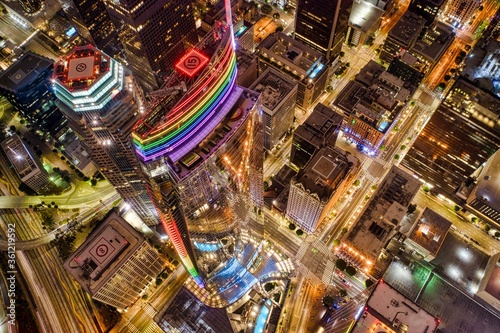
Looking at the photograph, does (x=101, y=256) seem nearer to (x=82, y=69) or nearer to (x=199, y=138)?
(x=82, y=69)

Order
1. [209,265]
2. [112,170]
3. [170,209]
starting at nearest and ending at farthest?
[170,209] → [112,170] → [209,265]

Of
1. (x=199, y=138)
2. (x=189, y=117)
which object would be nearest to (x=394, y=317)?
(x=199, y=138)

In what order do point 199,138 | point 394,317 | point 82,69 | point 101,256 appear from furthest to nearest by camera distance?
1. point 101,256
2. point 394,317
3. point 82,69
4. point 199,138

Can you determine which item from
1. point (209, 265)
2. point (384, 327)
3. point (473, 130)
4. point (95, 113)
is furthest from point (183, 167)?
point (473, 130)

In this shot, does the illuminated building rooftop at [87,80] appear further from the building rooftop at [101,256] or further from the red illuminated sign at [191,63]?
the building rooftop at [101,256]

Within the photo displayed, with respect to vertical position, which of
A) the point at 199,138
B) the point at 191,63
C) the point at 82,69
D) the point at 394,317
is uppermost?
the point at 191,63

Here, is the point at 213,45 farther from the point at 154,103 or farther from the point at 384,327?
the point at 384,327
